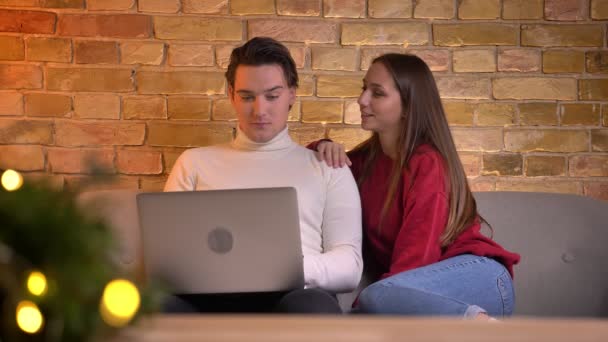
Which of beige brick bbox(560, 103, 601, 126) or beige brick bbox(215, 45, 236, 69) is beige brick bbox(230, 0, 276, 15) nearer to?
beige brick bbox(215, 45, 236, 69)

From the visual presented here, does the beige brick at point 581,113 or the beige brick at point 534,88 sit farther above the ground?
the beige brick at point 534,88

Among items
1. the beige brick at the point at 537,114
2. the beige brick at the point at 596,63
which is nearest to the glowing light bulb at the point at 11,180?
the beige brick at the point at 537,114

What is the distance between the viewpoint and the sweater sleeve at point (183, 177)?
234 centimetres

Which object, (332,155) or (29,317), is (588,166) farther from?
(29,317)

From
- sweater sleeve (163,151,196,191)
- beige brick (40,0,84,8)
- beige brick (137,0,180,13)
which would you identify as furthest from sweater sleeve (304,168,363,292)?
beige brick (40,0,84,8)

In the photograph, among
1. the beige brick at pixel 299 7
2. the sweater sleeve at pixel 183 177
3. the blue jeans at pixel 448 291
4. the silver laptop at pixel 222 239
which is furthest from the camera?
the beige brick at pixel 299 7

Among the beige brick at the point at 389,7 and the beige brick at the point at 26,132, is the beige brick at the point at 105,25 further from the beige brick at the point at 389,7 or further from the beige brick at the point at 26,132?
the beige brick at the point at 389,7

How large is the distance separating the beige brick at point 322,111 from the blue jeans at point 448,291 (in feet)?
2.32

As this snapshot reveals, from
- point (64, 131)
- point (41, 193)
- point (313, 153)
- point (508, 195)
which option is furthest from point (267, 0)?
point (41, 193)

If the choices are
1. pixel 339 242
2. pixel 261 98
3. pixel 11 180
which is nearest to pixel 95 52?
pixel 261 98

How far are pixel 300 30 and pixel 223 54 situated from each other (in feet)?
0.87

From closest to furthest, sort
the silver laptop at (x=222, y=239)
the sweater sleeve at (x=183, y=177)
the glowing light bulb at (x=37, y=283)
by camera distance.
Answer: the glowing light bulb at (x=37, y=283), the silver laptop at (x=222, y=239), the sweater sleeve at (x=183, y=177)

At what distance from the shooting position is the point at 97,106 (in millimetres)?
2715

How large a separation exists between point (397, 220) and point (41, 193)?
1618 millimetres
